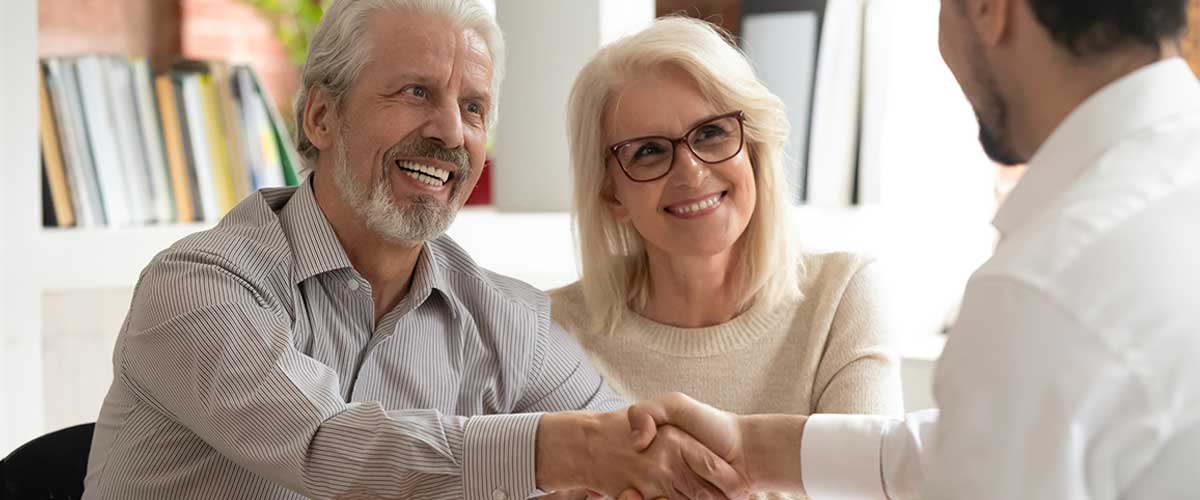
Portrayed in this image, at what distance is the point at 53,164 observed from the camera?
100 inches

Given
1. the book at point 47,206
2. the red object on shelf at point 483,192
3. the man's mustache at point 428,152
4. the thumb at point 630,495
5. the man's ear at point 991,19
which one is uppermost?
the man's ear at point 991,19

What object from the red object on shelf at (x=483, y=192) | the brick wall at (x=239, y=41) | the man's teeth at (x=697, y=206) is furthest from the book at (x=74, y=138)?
the man's teeth at (x=697, y=206)

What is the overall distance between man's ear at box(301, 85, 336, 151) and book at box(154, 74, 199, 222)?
0.86m

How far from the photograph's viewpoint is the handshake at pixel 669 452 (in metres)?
1.74

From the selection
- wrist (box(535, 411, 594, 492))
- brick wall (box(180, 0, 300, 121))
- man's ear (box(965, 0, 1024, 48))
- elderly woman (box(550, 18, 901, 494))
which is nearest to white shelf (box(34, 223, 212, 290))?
brick wall (box(180, 0, 300, 121))

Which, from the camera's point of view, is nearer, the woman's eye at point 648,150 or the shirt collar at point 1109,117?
the shirt collar at point 1109,117

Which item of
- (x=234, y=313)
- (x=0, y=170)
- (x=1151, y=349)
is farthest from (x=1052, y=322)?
(x=0, y=170)

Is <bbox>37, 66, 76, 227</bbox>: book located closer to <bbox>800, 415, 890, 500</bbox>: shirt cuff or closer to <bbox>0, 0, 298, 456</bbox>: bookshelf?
<bbox>0, 0, 298, 456</bbox>: bookshelf

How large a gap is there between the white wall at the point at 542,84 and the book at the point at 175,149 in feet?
2.59

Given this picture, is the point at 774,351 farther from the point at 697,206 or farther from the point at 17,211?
the point at 17,211

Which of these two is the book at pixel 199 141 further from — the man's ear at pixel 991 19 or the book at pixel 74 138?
the man's ear at pixel 991 19

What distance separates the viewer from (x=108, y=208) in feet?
8.64

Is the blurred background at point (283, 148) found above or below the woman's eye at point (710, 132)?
below

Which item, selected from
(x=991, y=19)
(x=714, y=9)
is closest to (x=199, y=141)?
(x=714, y=9)
